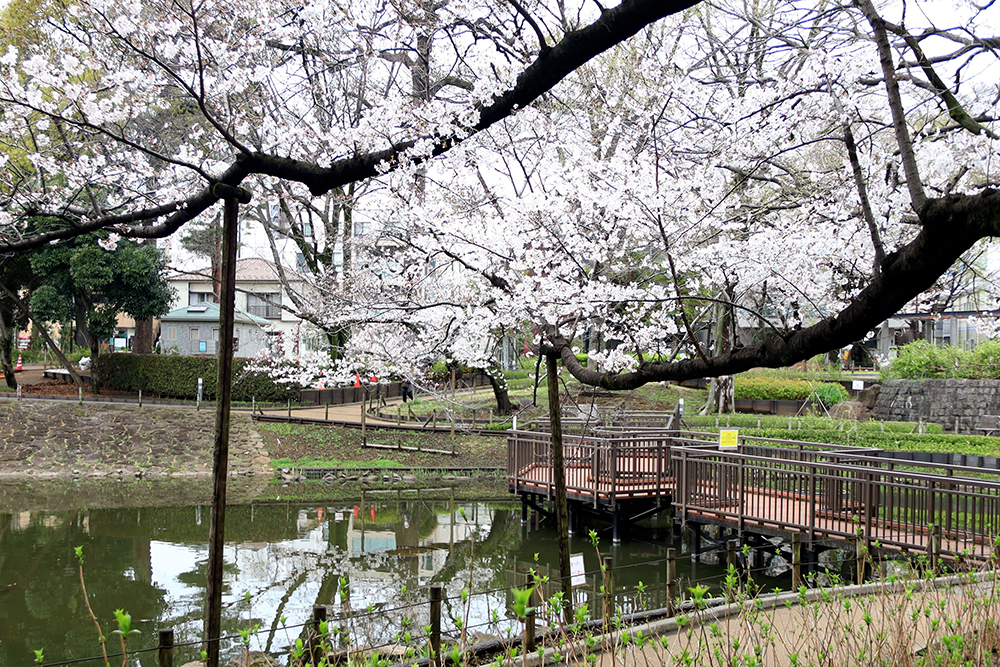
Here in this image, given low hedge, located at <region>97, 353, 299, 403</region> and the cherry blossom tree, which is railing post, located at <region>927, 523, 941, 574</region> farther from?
low hedge, located at <region>97, 353, 299, 403</region>

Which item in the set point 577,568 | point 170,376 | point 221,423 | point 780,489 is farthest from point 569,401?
point 221,423

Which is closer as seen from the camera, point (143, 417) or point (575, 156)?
point (575, 156)

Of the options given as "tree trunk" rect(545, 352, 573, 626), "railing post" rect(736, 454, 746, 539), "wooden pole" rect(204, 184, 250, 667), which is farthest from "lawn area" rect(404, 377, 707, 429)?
"wooden pole" rect(204, 184, 250, 667)

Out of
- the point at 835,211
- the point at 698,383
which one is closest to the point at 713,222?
the point at 835,211

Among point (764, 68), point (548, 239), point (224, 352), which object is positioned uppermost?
point (764, 68)

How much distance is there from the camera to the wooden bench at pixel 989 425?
1956 cm

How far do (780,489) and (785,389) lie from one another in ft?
54.1

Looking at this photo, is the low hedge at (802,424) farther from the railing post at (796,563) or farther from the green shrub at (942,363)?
the railing post at (796,563)

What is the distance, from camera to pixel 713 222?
27.2ft

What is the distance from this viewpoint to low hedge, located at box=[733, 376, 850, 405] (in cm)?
2516

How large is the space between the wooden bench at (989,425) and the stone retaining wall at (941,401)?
349 mm

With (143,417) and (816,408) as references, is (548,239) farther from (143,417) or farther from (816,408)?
(816,408)

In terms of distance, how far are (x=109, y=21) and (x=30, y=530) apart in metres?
11.1

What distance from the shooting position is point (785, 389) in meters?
25.9
